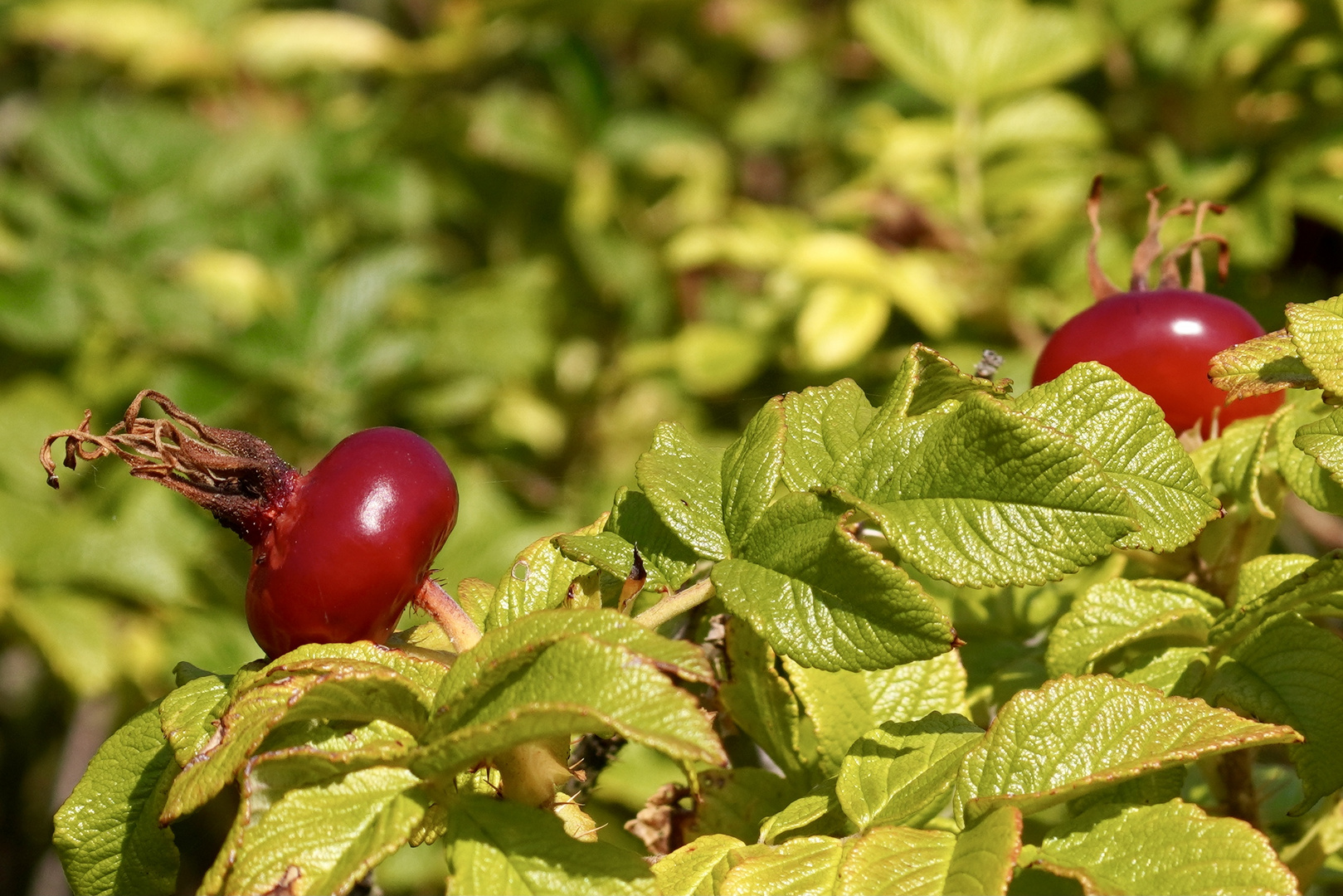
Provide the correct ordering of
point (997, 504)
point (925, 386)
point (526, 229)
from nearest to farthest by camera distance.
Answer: point (997, 504) < point (925, 386) < point (526, 229)

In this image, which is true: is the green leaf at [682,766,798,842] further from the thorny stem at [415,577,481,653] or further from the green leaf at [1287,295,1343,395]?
the green leaf at [1287,295,1343,395]

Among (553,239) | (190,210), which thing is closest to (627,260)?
(553,239)

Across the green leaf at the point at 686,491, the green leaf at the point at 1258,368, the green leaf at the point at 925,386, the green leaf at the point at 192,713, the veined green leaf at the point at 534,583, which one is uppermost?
the green leaf at the point at 1258,368

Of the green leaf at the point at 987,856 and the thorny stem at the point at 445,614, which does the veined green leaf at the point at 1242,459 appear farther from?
the thorny stem at the point at 445,614

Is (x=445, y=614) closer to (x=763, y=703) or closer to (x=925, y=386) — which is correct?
(x=763, y=703)

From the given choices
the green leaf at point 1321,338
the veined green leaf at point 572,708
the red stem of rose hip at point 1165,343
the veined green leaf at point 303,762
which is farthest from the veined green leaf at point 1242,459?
the veined green leaf at point 303,762

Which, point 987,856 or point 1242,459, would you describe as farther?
point 1242,459

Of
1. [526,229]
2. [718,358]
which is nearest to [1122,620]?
[718,358]
